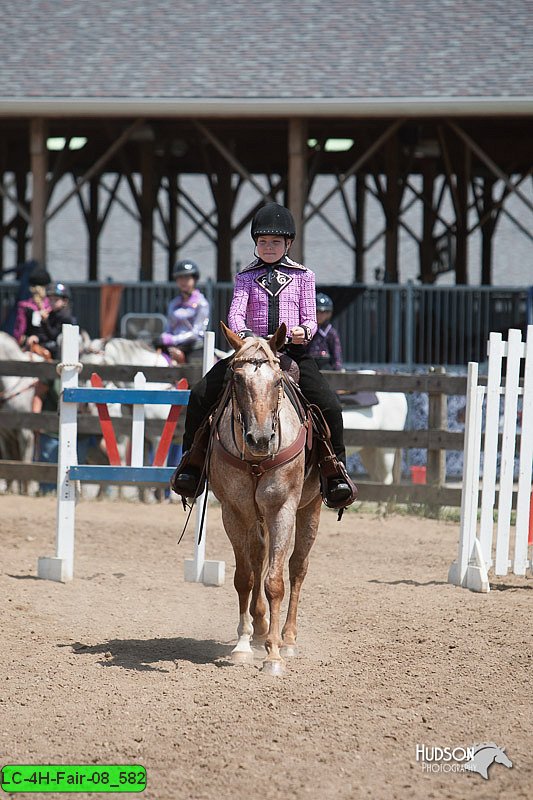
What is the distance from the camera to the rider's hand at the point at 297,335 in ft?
20.9

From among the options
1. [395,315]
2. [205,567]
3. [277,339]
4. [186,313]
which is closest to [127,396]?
[205,567]

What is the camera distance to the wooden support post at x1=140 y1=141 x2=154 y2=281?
21891 mm

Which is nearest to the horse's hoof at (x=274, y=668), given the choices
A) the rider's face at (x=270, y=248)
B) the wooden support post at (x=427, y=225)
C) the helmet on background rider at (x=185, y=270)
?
the rider's face at (x=270, y=248)

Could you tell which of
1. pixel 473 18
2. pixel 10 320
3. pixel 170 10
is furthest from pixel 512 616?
pixel 170 10

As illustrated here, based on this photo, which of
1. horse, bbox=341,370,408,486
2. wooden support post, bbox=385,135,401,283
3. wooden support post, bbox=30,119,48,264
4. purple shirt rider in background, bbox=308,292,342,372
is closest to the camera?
purple shirt rider in background, bbox=308,292,342,372

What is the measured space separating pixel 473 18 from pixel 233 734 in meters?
16.0

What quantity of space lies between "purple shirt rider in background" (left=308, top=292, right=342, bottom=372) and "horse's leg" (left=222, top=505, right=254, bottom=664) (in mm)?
5800

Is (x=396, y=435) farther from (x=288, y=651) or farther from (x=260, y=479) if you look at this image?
(x=260, y=479)

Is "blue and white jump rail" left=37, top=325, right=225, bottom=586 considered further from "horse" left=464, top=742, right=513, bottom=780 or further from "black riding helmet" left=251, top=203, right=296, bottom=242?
"horse" left=464, top=742, right=513, bottom=780

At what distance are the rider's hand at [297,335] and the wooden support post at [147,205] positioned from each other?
50.7 ft

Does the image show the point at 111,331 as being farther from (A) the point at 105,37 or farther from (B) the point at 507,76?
(B) the point at 507,76

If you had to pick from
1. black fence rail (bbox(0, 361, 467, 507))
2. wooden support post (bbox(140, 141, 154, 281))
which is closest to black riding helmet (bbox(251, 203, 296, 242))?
black fence rail (bbox(0, 361, 467, 507))

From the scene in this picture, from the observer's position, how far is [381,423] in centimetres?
1306

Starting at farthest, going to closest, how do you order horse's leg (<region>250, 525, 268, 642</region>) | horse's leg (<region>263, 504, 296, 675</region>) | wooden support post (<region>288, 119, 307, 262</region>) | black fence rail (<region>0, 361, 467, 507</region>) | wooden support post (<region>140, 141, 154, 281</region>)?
wooden support post (<region>140, 141, 154, 281</region>) → wooden support post (<region>288, 119, 307, 262</region>) → black fence rail (<region>0, 361, 467, 507</region>) → horse's leg (<region>250, 525, 268, 642</region>) → horse's leg (<region>263, 504, 296, 675</region>)
